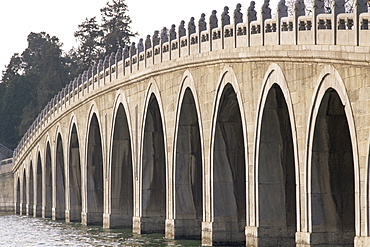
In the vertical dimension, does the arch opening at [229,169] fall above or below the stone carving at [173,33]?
below

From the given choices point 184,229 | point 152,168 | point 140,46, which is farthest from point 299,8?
point 140,46

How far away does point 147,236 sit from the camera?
1789 inches

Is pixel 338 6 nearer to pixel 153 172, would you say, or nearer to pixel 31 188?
pixel 153 172

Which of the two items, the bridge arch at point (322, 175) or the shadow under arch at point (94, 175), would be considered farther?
the shadow under arch at point (94, 175)

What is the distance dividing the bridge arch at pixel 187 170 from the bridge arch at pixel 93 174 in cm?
1603

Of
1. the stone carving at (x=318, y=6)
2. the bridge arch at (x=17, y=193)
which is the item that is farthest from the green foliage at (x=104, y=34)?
the stone carving at (x=318, y=6)

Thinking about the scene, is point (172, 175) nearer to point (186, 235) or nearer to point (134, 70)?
point (186, 235)

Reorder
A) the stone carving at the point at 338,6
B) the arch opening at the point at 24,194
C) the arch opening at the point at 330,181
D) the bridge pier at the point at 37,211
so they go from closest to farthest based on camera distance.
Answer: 1. the stone carving at the point at 338,6
2. the arch opening at the point at 330,181
3. the bridge pier at the point at 37,211
4. the arch opening at the point at 24,194

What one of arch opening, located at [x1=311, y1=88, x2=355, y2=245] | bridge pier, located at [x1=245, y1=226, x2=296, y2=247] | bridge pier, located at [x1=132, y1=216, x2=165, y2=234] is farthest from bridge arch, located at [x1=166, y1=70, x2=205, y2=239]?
arch opening, located at [x1=311, y1=88, x2=355, y2=245]

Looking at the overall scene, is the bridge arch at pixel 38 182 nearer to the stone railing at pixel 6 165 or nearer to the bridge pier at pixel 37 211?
the bridge pier at pixel 37 211

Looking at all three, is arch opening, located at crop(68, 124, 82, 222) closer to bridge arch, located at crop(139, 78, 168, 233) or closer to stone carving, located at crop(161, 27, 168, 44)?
bridge arch, located at crop(139, 78, 168, 233)

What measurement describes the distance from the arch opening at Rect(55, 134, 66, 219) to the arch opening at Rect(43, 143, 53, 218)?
4.54 m

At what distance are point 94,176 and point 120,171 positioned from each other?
249 inches

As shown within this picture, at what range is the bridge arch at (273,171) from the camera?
111 feet
